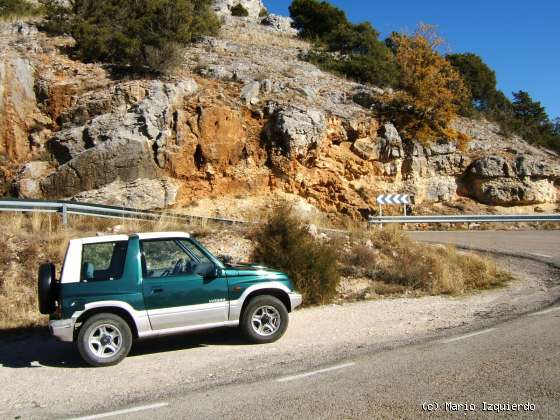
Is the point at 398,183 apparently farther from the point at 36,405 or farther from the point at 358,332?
the point at 36,405

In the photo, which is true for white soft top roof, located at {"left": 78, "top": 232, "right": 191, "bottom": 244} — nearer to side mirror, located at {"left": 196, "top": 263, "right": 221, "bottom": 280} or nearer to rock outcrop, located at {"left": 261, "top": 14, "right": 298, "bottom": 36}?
side mirror, located at {"left": 196, "top": 263, "right": 221, "bottom": 280}

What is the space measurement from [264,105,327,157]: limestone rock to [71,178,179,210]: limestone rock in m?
5.79

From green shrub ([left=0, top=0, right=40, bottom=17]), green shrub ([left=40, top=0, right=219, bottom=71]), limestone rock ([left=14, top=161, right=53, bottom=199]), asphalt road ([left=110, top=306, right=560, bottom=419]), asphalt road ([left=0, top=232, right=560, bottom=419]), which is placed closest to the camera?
asphalt road ([left=110, top=306, right=560, bottom=419])

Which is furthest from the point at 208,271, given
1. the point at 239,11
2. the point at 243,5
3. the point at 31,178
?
the point at 243,5

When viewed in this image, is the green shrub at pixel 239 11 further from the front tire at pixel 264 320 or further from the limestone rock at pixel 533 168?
the front tire at pixel 264 320

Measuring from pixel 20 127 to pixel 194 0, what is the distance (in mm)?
20769

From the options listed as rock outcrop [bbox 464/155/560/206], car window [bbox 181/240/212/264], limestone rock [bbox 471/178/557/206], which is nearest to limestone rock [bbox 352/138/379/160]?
rock outcrop [bbox 464/155/560/206]

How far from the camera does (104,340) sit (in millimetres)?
7055

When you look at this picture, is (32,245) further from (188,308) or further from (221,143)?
(221,143)

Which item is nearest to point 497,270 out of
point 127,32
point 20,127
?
point 20,127

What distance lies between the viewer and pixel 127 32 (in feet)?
92.2

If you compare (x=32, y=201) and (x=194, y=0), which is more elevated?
(x=194, y=0)

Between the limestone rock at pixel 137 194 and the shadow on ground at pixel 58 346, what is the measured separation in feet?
36.6

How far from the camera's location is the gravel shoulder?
Result: 5.88 m
